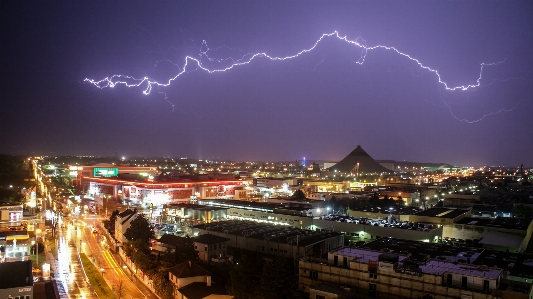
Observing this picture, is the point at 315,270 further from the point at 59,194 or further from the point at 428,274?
the point at 59,194

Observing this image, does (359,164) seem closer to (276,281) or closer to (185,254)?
(185,254)

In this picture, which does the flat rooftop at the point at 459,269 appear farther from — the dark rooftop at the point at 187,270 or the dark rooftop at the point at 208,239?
the dark rooftop at the point at 208,239

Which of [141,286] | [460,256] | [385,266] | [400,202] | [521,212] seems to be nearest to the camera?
[385,266]

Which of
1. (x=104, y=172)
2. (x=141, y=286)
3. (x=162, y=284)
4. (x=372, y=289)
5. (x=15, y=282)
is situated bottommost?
(x=141, y=286)

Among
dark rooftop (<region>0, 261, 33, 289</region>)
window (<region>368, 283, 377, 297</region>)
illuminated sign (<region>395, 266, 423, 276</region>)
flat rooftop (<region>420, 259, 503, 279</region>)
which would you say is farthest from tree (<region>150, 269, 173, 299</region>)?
flat rooftop (<region>420, 259, 503, 279</region>)

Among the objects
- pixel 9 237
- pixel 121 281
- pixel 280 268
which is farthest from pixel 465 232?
pixel 9 237

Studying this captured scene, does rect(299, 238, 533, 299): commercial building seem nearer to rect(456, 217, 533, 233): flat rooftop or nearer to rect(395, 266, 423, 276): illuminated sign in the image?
rect(395, 266, 423, 276): illuminated sign

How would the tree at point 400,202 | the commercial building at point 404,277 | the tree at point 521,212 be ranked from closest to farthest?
1. the commercial building at point 404,277
2. the tree at point 521,212
3. the tree at point 400,202

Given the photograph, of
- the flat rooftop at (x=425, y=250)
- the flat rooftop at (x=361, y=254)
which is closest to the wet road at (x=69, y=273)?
the flat rooftop at (x=361, y=254)

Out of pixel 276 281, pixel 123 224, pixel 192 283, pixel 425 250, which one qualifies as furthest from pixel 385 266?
pixel 123 224
